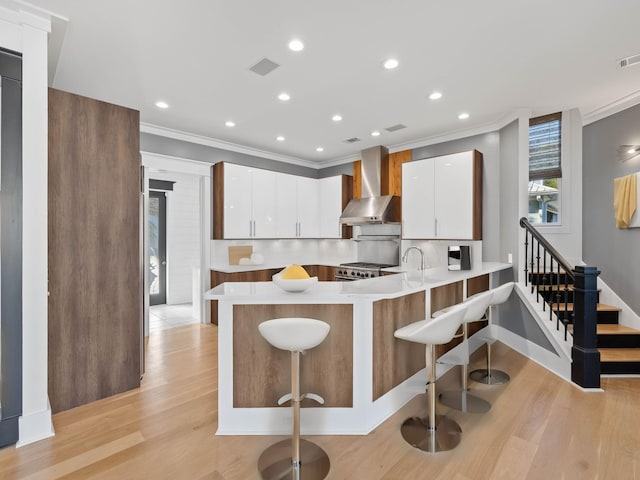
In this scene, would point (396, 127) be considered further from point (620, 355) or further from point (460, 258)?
point (620, 355)

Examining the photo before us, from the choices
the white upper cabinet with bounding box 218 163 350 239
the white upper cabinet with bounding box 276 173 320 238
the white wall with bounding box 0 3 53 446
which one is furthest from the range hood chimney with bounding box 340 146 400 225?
the white wall with bounding box 0 3 53 446

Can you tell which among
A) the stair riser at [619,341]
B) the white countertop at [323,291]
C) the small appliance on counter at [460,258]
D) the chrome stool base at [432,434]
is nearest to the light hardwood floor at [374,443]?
the chrome stool base at [432,434]

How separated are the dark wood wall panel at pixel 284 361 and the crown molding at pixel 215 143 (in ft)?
10.8

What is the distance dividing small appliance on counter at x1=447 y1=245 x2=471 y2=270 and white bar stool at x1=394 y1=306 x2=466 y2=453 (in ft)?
4.56

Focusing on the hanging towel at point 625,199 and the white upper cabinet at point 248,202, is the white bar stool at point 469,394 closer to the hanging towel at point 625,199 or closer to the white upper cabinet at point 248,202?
the hanging towel at point 625,199

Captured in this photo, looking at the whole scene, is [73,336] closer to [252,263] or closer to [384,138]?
[252,263]

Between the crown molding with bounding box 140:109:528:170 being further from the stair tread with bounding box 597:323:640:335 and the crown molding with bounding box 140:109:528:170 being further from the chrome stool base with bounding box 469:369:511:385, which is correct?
the chrome stool base with bounding box 469:369:511:385

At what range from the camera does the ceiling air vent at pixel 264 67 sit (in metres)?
2.78

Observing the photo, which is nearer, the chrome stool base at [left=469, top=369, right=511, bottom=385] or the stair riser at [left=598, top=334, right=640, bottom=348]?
the chrome stool base at [left=469, top=369, right=511, bottom=385]

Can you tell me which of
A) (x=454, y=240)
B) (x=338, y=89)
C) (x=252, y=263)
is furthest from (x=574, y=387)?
(x=252, y=263)

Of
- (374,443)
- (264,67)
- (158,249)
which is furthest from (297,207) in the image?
(374,443)

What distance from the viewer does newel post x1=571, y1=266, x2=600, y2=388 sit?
2.93 m

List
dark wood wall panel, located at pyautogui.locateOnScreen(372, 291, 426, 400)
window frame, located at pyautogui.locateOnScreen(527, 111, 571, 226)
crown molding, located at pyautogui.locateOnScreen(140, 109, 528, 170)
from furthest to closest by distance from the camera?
window frame, located at pyautogui.locateOnScreen(527, 111, 571, 226) < crown molding, located at pyautogui.locateOnScreen(140, 109, 528, 170) < dark wood wall panel, located at pyautogui.locateOnScreen(372, 291, 426, 400)

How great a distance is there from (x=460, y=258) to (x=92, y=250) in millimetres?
3508
